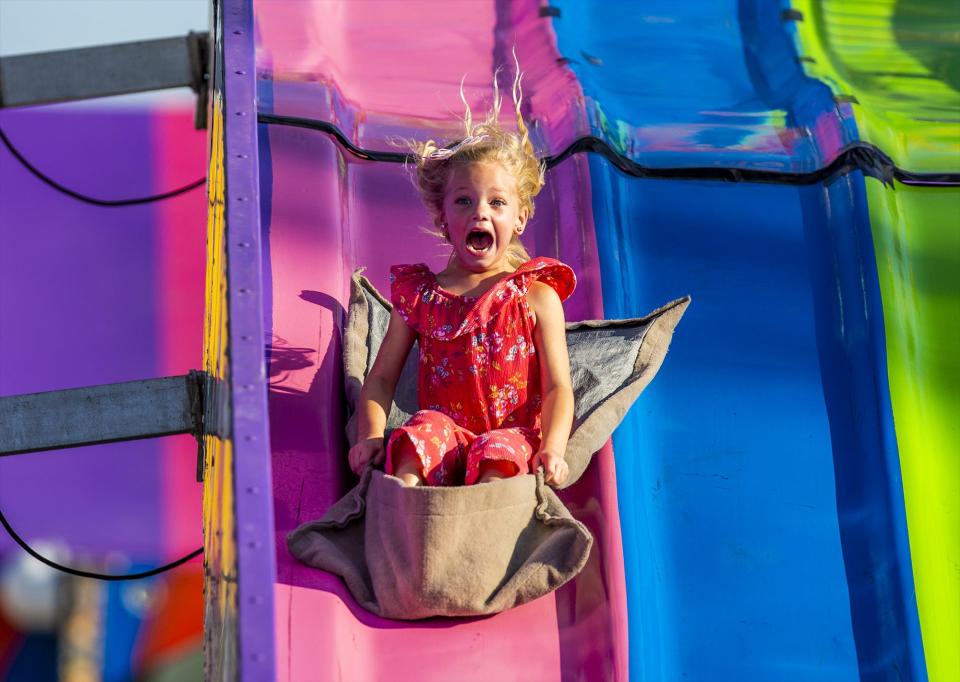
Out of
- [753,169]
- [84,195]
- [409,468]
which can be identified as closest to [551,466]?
[409,468]

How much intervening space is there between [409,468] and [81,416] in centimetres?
66

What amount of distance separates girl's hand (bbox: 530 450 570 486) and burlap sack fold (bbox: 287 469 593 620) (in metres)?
0.02

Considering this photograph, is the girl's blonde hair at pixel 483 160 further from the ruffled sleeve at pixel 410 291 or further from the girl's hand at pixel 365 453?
the girl's hand at pixel 365 453

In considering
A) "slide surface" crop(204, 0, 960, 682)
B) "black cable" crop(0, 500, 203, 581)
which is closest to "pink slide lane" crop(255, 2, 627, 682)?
"slide surface" crop(204, 0, 960, 682)

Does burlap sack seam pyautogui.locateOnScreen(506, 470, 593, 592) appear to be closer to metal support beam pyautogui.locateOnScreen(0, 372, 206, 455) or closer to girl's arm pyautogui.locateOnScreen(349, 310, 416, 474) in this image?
girl's arm pyautogui.locateOnScreen(349, 310, 416, 474)

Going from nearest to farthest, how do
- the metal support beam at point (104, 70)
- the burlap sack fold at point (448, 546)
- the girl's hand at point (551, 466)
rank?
the burlap sack fold at point (448, 546) < the girl's hand at point (551, 466) < the metal support beam at point (104, 70)

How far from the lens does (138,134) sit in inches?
125

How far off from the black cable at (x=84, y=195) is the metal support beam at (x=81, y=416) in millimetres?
992

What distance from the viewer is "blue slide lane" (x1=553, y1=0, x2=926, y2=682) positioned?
1.73m

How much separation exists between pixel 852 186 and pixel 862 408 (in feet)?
1.56

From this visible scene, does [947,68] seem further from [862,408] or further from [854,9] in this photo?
[862,408]

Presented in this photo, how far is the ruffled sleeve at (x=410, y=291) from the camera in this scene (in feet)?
6.13

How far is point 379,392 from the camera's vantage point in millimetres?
1844

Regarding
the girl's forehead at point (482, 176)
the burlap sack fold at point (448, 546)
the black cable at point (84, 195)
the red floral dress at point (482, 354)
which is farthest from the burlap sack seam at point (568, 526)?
the black cable at point (84, 195)
